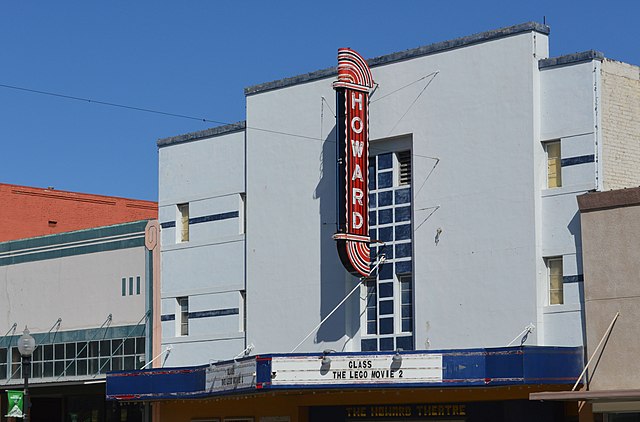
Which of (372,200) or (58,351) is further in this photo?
(58,351)

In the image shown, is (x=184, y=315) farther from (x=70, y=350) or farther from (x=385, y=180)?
(x=385, y=180)

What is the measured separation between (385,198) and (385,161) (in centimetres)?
93

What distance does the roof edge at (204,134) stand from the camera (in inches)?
1421

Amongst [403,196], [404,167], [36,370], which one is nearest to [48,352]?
[36,370]

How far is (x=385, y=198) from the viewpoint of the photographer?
3209 centimetres

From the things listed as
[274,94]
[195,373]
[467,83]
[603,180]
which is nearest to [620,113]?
Result: [603,180]

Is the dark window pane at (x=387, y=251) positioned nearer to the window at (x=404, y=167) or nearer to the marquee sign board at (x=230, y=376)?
the window at (x=404, y=167)

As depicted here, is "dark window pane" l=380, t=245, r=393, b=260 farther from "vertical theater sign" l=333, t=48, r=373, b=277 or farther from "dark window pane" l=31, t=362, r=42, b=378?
"dark window pane" l=31, t=362, r=42, b=378

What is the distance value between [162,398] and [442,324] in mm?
8751

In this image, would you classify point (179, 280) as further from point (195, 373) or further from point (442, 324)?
point (442, 324)

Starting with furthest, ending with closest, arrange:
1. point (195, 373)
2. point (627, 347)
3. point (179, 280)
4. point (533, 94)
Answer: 1. point (179, 280)
2. point (195, 373)
3. point (533, 94)
4. point (627, 347)

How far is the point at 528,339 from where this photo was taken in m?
28.6

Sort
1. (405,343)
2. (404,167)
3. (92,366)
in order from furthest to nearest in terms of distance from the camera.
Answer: (92,366)
(404,167)
(405,343)

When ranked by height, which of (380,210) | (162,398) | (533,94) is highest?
(533,94)
